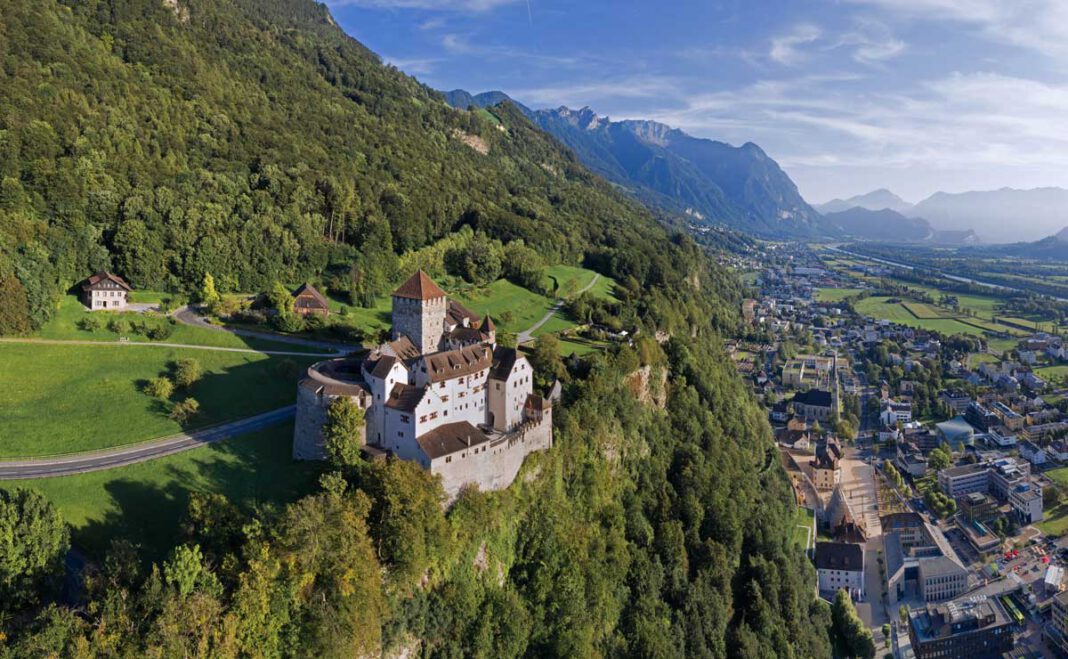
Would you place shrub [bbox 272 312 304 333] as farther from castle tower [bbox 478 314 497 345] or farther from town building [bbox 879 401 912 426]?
town building [bbox 879 401 912 426]

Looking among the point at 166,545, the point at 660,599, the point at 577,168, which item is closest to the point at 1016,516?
the point at 660,599

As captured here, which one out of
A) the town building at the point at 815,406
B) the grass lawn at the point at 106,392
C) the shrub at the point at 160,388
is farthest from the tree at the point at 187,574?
the town building at the point at 815,406

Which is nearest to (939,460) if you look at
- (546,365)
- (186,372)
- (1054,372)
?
(1054,372)

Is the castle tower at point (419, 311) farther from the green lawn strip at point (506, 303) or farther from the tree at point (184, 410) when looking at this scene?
the green lawn strip at point (506, 303)

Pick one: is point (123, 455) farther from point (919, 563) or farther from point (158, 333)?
point (919, 563)

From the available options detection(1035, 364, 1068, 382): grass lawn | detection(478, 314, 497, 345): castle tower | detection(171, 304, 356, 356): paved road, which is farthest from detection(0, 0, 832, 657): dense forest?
detection(1035, 364, 1068, 382): grass lawn

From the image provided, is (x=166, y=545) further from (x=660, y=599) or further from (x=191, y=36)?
(x=191, y=36)
